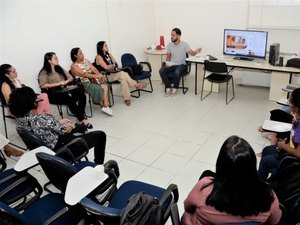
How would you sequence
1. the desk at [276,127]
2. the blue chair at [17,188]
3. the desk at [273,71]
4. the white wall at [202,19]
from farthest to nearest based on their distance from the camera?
1. the white wall at [202,19]
2. the desk at [273,71]
3. the desk at [276,127]
4. the blue chair at [17,188]

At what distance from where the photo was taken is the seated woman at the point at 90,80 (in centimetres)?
462

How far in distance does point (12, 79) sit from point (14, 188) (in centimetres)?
202

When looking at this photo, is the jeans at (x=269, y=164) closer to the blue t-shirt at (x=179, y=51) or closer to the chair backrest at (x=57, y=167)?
the chair backrest at (x=57, y=167)

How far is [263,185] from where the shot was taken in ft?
4.84

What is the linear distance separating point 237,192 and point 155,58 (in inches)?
193

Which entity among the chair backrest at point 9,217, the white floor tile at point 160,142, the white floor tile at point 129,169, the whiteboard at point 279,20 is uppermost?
the whiteboard at point 279,20

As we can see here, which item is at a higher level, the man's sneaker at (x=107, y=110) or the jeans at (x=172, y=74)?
the jeans at (x=172, y=74)

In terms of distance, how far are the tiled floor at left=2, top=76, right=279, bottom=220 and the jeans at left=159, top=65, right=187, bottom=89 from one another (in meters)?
0.27

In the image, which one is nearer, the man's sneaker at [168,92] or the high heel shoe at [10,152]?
the high heel shoe at [10,152]

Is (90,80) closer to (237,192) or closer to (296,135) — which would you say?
(296,135)

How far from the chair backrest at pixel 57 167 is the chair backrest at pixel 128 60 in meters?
3.74

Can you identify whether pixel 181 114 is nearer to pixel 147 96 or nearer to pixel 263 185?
pixel 147 96

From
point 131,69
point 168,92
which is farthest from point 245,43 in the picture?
point 131,69

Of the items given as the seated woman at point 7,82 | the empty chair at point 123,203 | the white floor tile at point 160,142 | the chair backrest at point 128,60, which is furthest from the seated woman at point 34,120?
the chair backrest at point 128,60
